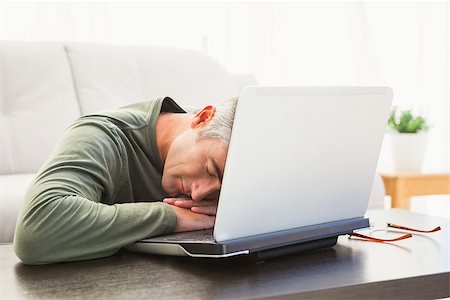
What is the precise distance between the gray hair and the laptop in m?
0.17

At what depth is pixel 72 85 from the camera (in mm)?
2367

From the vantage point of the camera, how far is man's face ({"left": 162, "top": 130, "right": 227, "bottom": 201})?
115 cm

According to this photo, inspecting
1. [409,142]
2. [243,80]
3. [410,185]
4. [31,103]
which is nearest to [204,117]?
[31,103]

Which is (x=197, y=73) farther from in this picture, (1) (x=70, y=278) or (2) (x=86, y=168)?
(1) (x=70, y=278)

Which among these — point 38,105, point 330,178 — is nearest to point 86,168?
point 330,178

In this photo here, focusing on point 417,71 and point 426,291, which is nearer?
point 426,291

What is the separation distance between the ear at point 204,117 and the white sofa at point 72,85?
956 mm

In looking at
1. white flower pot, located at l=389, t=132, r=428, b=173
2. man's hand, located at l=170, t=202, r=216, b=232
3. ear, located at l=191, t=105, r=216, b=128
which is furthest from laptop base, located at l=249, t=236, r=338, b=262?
white flower pot, located at l=389, t=132, r=428, b=173

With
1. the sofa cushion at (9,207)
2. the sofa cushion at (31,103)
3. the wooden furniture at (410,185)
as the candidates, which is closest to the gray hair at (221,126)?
the sofa cushion at (9,207)

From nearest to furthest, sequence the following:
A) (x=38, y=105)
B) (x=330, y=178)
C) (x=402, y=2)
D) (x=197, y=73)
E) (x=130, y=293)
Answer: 1. (x=130, y=293)
2. (x=330, y=178)
3. (x=38, y=105)
4. (x=197, y=73)
5. (x=402, y=2)

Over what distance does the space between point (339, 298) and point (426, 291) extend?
15cm

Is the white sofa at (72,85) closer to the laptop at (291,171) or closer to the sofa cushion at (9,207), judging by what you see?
the sofa cushion at (9,207)

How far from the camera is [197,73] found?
2.55 meters

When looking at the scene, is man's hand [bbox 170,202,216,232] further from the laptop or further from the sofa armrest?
the sofa armrest
